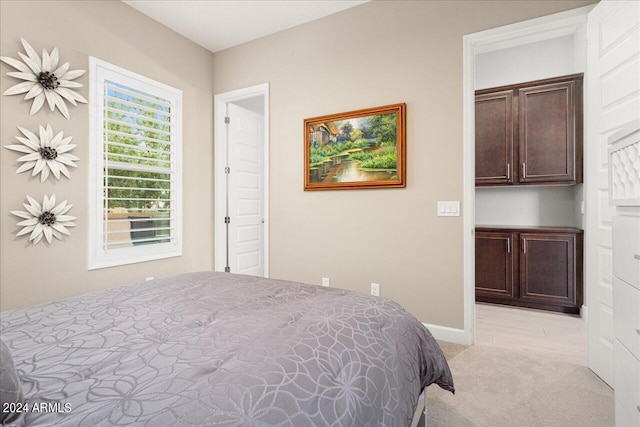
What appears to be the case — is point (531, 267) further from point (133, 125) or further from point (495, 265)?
point (133, 125)

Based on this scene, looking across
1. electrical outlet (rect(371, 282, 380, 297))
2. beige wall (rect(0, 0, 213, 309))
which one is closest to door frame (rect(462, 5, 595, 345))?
electrical outlet (rect(371, 282, 380, 297))

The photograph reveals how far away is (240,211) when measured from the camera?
404 centimetres

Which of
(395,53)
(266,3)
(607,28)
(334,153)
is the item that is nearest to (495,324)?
(334,153)

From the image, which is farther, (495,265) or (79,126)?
(495,265)

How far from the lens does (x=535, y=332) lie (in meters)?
2.89

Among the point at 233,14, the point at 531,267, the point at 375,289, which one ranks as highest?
the point at 233,14

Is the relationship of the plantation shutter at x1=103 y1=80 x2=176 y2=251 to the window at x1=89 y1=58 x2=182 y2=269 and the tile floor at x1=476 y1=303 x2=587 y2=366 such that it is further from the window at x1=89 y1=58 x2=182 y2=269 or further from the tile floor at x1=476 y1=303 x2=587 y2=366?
the tile floor at x1=476 y1=303 x2=587 y2=366

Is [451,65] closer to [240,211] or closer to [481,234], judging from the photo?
[481,234]

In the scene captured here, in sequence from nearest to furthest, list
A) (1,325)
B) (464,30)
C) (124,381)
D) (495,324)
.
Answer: (124,381)
(1,325)
(464,30)
(495,324)

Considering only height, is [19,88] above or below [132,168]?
above

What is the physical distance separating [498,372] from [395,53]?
2.65 m

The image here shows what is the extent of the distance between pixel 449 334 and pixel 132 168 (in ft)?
10.6

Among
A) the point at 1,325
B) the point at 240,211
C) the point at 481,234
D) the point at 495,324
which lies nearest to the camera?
the point at 1,325

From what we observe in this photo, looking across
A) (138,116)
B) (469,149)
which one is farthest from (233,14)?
(469,149)
